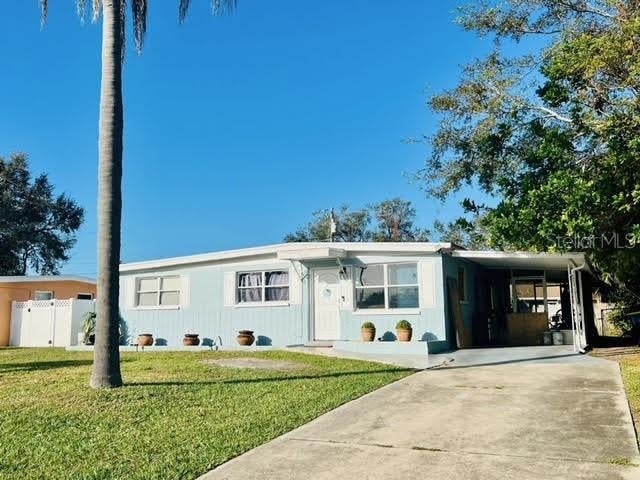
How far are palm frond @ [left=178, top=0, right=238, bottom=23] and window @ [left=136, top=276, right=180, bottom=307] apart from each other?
920cm

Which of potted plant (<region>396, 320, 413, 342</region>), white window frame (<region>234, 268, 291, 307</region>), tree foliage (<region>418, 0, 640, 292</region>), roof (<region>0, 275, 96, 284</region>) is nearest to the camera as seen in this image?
tree foliage (<region>418, 0, 640, 292</region>)

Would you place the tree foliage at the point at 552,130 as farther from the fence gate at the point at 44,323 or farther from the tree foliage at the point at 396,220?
the tree foliage at the point at 396,220

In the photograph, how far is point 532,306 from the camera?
19.7 m

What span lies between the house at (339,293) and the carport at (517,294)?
0.12 ft

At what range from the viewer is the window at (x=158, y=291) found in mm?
17781

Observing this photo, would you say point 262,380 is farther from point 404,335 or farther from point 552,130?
point 552,130

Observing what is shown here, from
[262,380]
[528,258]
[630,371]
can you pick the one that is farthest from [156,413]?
[528,258]

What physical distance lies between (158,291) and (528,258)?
11.1 meters

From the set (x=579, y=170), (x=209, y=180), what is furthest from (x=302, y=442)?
(x=209, y=180)

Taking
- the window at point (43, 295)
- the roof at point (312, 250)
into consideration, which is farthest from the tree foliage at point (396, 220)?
the roof at point (312, 250)

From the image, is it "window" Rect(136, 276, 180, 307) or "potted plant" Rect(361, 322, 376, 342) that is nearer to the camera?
"potted plant" Rect(361, 322, 376, 342)

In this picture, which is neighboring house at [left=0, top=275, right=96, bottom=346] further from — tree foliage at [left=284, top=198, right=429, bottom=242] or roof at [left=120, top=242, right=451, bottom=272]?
tree foliage at [left=284, top=198, right=429, bottom=242]

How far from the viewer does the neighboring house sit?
70.1 feet

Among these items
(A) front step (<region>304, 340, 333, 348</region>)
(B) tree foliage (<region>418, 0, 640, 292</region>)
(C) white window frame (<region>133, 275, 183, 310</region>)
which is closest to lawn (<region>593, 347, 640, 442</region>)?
(B) tree foliage (<region>418, 0, 640, 292</region>)
